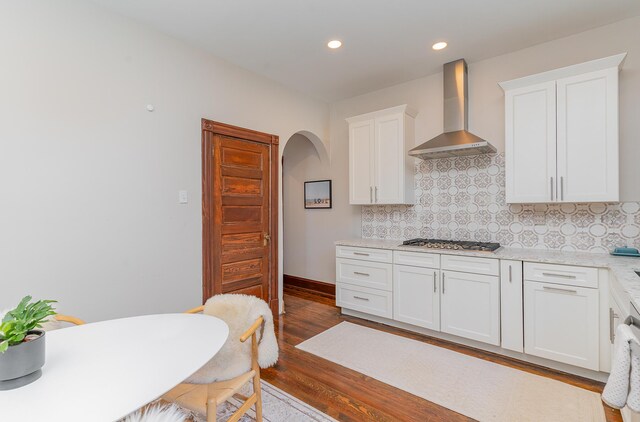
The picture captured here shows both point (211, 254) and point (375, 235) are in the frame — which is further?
point (375, 235)

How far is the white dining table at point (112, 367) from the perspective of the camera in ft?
2.88

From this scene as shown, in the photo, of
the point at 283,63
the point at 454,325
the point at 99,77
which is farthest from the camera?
the point at 283,63

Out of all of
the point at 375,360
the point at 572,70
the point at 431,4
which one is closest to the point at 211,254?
the point at 375,360

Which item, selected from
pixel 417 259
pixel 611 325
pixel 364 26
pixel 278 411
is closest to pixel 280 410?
pixel 278 411

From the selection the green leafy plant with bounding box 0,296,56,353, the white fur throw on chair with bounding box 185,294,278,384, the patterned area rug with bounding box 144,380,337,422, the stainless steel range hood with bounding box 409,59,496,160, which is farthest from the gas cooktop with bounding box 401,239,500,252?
the green leafy plant with bounding box 0,296,56,353

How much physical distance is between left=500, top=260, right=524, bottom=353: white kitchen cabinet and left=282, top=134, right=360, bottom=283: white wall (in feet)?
6.63

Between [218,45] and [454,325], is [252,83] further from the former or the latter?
[454,325]

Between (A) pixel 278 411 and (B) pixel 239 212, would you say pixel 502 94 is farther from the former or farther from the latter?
(A) pixel 278 411

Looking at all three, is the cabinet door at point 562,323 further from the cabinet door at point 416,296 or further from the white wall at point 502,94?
the white wall at point 502,94

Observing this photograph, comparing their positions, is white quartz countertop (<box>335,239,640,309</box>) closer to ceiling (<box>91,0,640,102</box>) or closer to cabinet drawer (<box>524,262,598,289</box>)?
cabinet drawer (<box>524,262,598,289</box>)

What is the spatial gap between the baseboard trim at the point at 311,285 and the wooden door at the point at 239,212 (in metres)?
1.12

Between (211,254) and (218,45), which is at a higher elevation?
(218,45)

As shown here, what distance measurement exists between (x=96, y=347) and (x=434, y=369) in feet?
7.73

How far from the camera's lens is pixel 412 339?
310 cm
